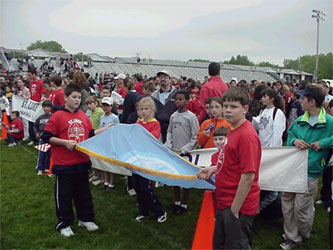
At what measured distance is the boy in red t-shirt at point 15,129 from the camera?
37.2 ft

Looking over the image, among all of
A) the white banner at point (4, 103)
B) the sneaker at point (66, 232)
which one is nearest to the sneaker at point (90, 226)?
the sneaker at point (66, 232)

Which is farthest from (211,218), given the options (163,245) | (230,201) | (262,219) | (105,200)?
(105,200)

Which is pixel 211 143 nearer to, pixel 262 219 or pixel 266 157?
pixel 266 157

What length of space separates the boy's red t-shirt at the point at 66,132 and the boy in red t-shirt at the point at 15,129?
7524mm

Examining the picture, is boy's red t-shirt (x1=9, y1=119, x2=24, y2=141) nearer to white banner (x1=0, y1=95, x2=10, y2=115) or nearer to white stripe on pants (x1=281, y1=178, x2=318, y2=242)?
white banner (x1=0, y1=95, x2=10, y2=115)

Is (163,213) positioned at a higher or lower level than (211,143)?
lower

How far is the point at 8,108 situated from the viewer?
1217 centimetres

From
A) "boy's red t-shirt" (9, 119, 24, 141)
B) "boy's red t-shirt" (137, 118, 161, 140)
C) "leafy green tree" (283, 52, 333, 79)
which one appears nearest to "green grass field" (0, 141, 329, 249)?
"boy's red t-shirt" (137, 118, 161, 140)

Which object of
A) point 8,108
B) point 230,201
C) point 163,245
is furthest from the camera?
point 8,108

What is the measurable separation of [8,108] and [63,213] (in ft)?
28.8

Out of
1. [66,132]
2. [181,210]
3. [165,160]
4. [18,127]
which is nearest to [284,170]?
[165,160]

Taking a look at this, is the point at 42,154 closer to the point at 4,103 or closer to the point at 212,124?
the point at 212,124

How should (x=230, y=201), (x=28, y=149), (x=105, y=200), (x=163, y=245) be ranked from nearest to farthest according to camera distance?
(x=230, y=201)
(x=163, y=245)
(x=105, y=200)
(x=28, y=149)

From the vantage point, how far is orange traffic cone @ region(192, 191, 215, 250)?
378 cm
